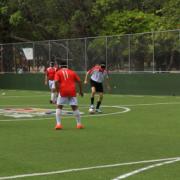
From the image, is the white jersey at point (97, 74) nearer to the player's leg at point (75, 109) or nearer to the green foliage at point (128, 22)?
the player's leg at point (75, 109)

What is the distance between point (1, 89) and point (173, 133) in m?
31.7

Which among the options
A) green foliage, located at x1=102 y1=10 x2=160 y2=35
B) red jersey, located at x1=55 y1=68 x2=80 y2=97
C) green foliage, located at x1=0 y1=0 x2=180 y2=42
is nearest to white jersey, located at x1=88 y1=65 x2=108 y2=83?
red jersey, located at x1=55 y1=68 x2=80 y2=97

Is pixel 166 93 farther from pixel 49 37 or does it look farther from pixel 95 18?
pixel 49 37

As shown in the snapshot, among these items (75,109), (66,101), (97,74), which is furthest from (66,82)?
(97,74)

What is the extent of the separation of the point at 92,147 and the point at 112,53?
2387 cm

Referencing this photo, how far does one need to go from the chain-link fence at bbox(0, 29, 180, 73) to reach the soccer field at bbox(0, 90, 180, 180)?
13196 mm

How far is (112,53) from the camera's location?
36000 millimetres

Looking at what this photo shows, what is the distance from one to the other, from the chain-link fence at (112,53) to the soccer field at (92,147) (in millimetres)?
13196

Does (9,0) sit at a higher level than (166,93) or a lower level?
higher

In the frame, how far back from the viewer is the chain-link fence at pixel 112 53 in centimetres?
3297

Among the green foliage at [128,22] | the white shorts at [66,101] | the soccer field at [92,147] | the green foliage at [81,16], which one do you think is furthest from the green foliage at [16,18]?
the white shorts at [66,101]

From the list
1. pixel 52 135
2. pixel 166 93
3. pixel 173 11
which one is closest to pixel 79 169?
pixel 52 135

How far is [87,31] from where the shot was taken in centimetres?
4925

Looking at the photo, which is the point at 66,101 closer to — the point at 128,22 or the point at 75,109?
the point at 75,109
